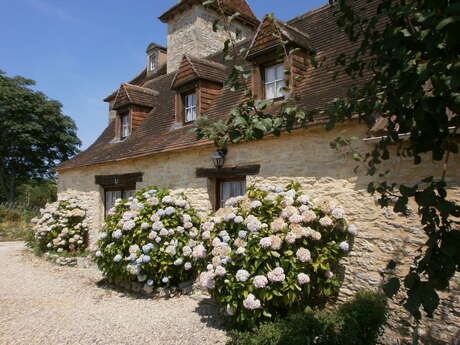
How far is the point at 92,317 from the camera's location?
5145 mm

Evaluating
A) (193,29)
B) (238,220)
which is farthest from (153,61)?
(238,220)

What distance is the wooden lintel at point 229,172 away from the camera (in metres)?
6.27

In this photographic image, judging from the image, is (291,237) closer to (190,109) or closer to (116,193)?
(190,109)

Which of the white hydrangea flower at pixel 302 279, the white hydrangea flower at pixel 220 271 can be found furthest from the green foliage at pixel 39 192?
the white hydrangea flower at pixel 302 279

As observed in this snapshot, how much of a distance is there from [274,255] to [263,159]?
2.23 m

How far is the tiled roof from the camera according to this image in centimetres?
596

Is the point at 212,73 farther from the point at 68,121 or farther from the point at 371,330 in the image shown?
the point at 68,121

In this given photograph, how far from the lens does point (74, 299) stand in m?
6.07

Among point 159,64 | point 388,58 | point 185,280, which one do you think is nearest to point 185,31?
point 159,64

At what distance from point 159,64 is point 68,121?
15348mm

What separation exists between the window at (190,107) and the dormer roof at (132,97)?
2441 millimetres

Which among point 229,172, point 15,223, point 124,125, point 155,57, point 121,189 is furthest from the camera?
point 15,223

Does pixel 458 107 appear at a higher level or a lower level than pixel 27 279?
higher

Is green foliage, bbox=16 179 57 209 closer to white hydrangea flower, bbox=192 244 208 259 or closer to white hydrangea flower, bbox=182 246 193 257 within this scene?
white hydrangea flower, bbox=182 246 193 257
